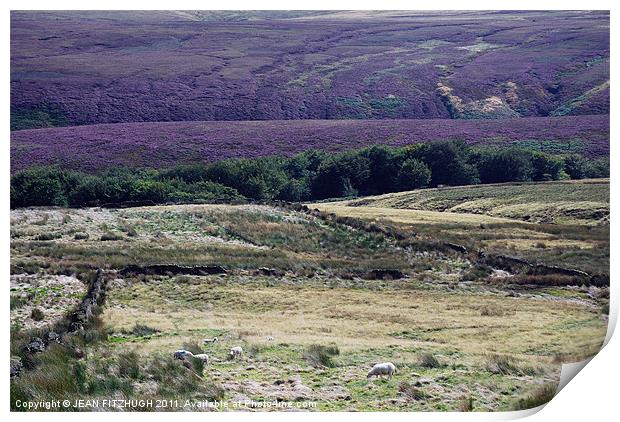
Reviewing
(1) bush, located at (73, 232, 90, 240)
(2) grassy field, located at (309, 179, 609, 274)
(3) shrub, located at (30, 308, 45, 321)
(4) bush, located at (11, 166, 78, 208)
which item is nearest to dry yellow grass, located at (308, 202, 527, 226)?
(2) grassy field, located at (309, 179, 609, 274)

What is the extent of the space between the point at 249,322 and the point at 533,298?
2984 mm

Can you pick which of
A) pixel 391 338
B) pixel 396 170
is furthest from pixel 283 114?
pixel 391 338

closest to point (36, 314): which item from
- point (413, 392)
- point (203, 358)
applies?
point (203, 358)

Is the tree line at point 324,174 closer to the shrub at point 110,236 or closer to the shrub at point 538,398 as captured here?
the shrub at point 110,236

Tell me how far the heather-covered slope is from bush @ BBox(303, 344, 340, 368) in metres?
3.07

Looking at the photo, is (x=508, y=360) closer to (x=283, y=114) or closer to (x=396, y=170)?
(x=396, y=170)

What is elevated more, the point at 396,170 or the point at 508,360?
the point at 396,170

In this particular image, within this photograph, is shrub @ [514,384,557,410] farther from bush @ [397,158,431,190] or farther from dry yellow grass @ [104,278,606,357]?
bush @ [397,158,431,190]

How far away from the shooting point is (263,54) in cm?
1146

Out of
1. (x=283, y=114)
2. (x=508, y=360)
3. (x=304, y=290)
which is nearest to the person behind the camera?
(x=508, y=360)

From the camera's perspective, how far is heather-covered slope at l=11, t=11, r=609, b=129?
425 inches

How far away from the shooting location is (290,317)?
9680 mm

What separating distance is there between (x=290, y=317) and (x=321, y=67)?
3.40 metres

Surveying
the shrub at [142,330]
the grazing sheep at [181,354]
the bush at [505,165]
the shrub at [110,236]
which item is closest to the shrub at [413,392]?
the grazing sheep at [181,354]
